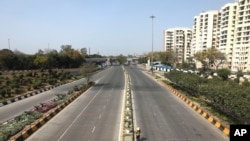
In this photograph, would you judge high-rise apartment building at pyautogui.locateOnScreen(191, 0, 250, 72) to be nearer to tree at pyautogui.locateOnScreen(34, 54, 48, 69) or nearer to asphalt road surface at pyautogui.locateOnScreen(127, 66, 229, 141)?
tree at pyautogui.locateOnScreen(34, 54, 48, 69)

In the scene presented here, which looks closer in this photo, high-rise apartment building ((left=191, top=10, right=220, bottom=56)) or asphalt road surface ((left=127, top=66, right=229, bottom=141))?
asphalt road surface ((left=127, top=66, right=229, bottom=141))

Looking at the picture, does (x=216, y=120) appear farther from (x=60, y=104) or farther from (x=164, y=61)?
(x=164, y=61)

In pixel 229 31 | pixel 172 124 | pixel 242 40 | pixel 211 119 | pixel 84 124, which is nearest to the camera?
pixel 84 124

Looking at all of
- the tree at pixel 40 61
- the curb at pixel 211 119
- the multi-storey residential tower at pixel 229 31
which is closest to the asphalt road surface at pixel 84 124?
the curb at pixel 211 119

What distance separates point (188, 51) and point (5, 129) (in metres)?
177

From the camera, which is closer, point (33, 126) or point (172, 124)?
point (33, 126)

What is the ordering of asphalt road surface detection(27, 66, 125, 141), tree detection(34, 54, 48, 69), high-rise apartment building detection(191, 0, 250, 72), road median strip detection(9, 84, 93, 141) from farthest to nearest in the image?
high-rise apartment building detection(191, 0, 250, 72)
tree detection(34, 54, 48, 69)
asphalt road surface detection(27, 66, 125, 141)
road median strip detection(9, 84, 93, 141)

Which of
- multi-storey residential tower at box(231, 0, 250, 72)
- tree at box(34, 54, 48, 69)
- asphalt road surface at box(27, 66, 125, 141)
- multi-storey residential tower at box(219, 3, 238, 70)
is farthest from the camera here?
multi-storey residential tower at box(219, 3, 238, 70)

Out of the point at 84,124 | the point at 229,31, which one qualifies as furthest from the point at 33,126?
the point at 229,31

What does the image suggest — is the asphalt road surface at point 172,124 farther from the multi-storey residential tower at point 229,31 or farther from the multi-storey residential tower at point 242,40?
the multi-storey residential tower at point 229,31

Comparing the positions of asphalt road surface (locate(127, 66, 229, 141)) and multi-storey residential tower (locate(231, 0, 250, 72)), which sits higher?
multi-storey residential tower (locate(231, 0, 250, 72))

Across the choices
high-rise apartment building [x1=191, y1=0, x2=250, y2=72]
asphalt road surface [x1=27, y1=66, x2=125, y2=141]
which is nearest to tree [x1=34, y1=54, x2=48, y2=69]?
asphalt road surface [x1=27, y1=66, x2=125, y2=141]

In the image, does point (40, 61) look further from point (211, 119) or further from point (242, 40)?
point (211, 119)

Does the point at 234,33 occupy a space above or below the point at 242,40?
above
